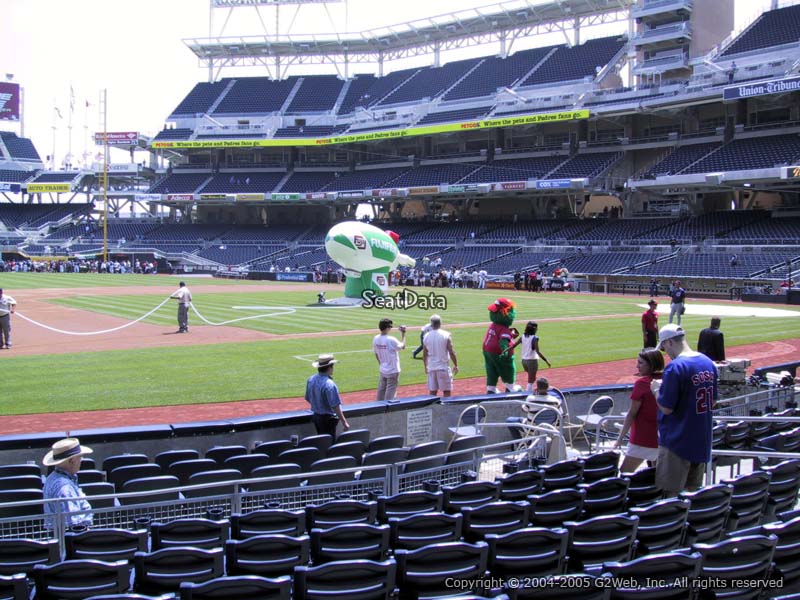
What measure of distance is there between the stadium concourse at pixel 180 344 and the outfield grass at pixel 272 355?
1.61ft

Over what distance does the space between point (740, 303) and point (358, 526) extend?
3824cm

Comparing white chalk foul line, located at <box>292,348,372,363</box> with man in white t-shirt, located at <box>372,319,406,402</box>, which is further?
white chalk foul line, located at <box>292,348,372,363</box>

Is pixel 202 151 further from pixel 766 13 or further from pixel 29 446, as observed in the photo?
pixel 29 446

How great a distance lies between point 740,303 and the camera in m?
38.8

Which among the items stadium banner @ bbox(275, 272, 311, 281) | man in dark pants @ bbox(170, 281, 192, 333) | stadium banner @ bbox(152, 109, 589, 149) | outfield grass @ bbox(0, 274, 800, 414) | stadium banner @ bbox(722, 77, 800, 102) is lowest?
outfield grass @ bbox(0, 274, 800, 414)

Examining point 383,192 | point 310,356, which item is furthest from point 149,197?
point 310,356

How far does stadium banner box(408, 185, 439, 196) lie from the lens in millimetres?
64562

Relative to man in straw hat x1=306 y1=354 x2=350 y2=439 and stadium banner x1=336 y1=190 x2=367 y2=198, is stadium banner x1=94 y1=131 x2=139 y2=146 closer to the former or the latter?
stadium banner x1=336 y1=190 x2=367 y2=198

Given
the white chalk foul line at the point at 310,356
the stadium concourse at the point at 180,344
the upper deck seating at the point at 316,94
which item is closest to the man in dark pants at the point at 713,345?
the stadium concourse at the point at 180,344

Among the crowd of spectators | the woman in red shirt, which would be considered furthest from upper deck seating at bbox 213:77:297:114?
the woman in red shirt

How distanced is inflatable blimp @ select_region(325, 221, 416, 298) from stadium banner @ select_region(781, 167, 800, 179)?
2526 centimetres

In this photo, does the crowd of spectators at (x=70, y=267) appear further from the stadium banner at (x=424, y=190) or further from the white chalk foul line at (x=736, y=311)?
the white chalk foul line at (x=736, y=311)

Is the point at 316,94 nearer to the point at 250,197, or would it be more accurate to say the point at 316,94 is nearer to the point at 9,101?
the point at 250,197

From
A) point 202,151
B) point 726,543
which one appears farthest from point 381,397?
point 202,151
